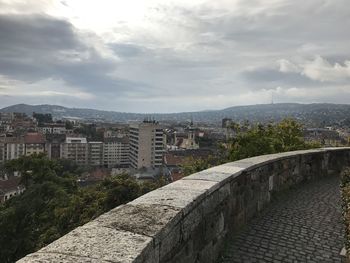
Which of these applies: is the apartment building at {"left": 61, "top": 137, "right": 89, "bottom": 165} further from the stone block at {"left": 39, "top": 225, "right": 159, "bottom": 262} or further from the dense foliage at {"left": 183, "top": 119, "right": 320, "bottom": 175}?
the stone block at {"left": 39, "top": 225, "right": 159, "bottom": 262}

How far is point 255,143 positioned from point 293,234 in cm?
603

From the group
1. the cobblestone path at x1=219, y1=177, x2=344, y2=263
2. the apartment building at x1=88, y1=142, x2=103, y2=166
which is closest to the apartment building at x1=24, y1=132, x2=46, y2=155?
the apartment building at x1=88, y1=142, x2=103, y2=166

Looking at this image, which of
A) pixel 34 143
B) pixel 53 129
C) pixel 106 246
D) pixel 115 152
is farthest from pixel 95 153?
pixel 106 246

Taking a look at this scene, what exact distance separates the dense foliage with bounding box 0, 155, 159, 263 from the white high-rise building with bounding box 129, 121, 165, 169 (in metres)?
74.9

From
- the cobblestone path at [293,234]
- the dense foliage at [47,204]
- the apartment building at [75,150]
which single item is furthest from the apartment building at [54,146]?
the cobblestone path at [293,234]

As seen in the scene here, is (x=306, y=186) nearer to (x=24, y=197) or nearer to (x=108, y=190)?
(x=108, y=190)

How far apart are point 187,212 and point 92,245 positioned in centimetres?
105

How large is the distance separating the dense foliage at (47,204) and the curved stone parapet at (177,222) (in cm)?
989

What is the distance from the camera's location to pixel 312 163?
27.0ft

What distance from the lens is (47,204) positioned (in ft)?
79.4

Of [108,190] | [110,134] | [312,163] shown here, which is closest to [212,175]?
[312,163]

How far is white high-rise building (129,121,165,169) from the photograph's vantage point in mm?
108375

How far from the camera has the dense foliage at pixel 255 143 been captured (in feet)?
34.3

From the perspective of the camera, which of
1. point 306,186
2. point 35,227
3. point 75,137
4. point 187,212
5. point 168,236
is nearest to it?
point 168,236
